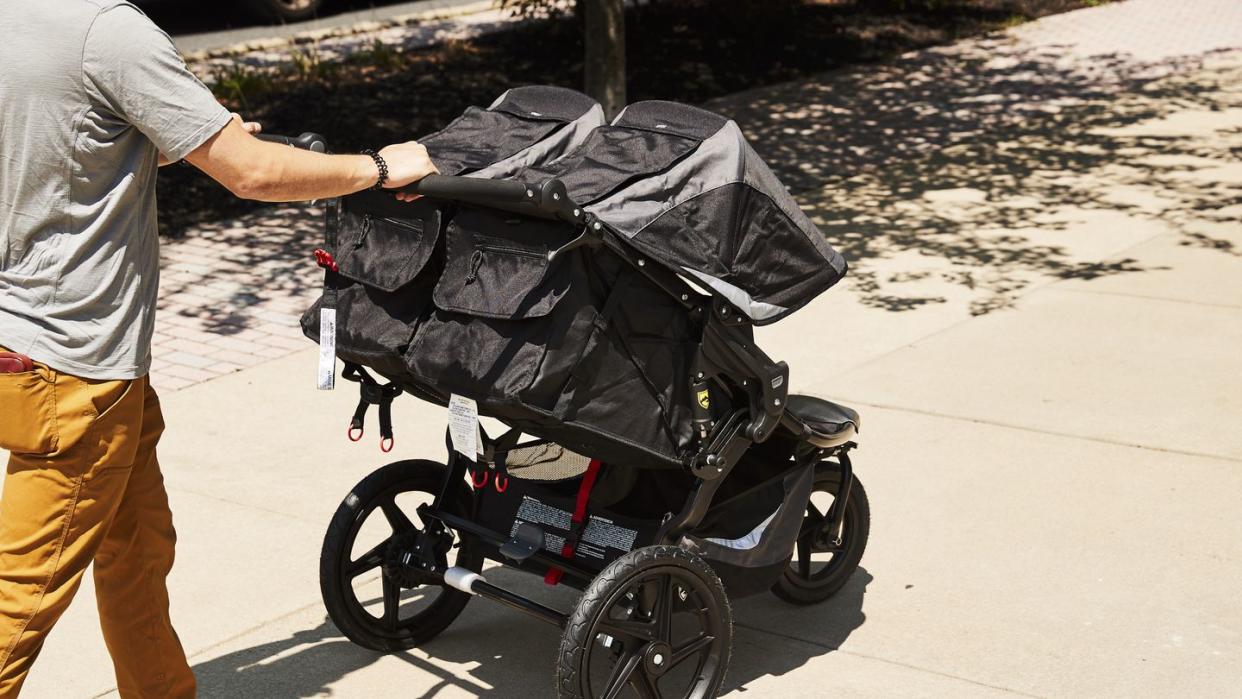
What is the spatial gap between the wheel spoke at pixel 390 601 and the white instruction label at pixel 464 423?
805 millimetres

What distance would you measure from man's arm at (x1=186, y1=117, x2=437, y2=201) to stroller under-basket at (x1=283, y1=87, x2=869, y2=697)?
9 centimetres

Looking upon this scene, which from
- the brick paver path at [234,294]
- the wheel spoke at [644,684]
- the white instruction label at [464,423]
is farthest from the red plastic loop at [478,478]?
the brick paver path at [234,294]

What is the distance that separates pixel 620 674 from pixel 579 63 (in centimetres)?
991

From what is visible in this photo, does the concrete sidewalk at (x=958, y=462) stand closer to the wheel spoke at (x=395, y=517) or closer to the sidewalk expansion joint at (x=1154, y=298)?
the sidewalk expansion joint at (x=1154, y=298)

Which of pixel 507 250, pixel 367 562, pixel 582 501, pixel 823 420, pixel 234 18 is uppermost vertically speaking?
pixel 507 250

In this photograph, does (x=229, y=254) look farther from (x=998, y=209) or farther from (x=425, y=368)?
(x=425, y=368)

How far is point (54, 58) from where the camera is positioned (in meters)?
3.05

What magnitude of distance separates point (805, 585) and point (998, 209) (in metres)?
5.30

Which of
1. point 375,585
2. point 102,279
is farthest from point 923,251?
point 102,279

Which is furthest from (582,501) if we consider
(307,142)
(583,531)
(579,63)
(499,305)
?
(579,63)

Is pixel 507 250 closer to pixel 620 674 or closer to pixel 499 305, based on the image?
pixel 499 305

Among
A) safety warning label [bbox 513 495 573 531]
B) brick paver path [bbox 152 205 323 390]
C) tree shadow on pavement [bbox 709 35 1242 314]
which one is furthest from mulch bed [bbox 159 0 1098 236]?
safety warning label [bbox 513 495 573 531]

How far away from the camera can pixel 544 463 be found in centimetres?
441

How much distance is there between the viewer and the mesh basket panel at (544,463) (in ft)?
14.4
